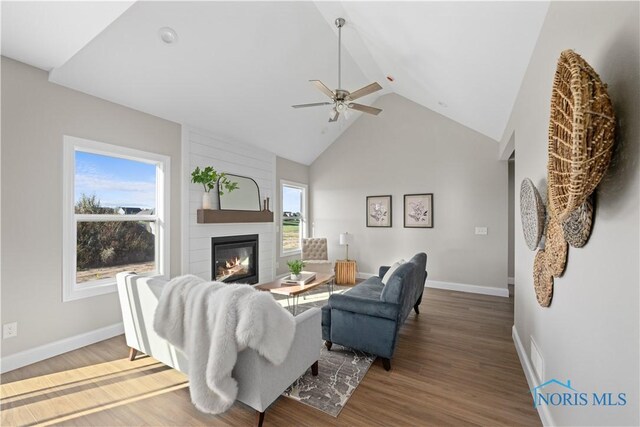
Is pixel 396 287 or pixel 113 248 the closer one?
pixel 396 287

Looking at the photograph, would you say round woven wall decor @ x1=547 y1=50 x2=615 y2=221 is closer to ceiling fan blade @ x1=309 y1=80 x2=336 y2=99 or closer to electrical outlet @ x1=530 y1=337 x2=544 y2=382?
electrical outlet @ x1=530 y1=337 x2=544 y2=382

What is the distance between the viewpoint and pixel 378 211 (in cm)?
577

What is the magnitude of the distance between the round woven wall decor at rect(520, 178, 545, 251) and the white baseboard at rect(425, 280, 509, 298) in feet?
10.4

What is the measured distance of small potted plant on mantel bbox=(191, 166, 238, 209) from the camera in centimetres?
403

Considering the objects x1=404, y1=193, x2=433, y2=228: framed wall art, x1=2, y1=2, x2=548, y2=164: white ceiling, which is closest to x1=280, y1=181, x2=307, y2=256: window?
x1=2, y1=2, x2=548, y2=164: white ceiling

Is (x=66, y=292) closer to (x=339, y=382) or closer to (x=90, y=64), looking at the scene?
(x=90, y=64)

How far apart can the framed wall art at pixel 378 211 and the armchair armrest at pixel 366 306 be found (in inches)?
127

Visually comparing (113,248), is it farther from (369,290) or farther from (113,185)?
(369,290)

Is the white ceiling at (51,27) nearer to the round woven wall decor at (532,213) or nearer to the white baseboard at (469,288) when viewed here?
the round woven wall decor at (532,213)

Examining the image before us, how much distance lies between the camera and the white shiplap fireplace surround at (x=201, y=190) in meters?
4.01

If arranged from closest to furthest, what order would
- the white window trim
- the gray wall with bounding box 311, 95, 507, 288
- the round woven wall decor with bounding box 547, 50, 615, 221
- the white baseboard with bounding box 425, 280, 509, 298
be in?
1. the round woven wall decor with bounding box 547, 50, 615, 221
2. the white baseboard with bounding box 425, 280, 509, 298
3. the gray wall with bounding box 311, 95, 507, 288
4. the white window trim

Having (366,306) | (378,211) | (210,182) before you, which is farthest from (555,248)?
(378,211)

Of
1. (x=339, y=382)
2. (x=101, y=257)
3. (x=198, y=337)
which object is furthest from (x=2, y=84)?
(x=339, y=382)

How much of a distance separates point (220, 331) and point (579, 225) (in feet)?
6.25
